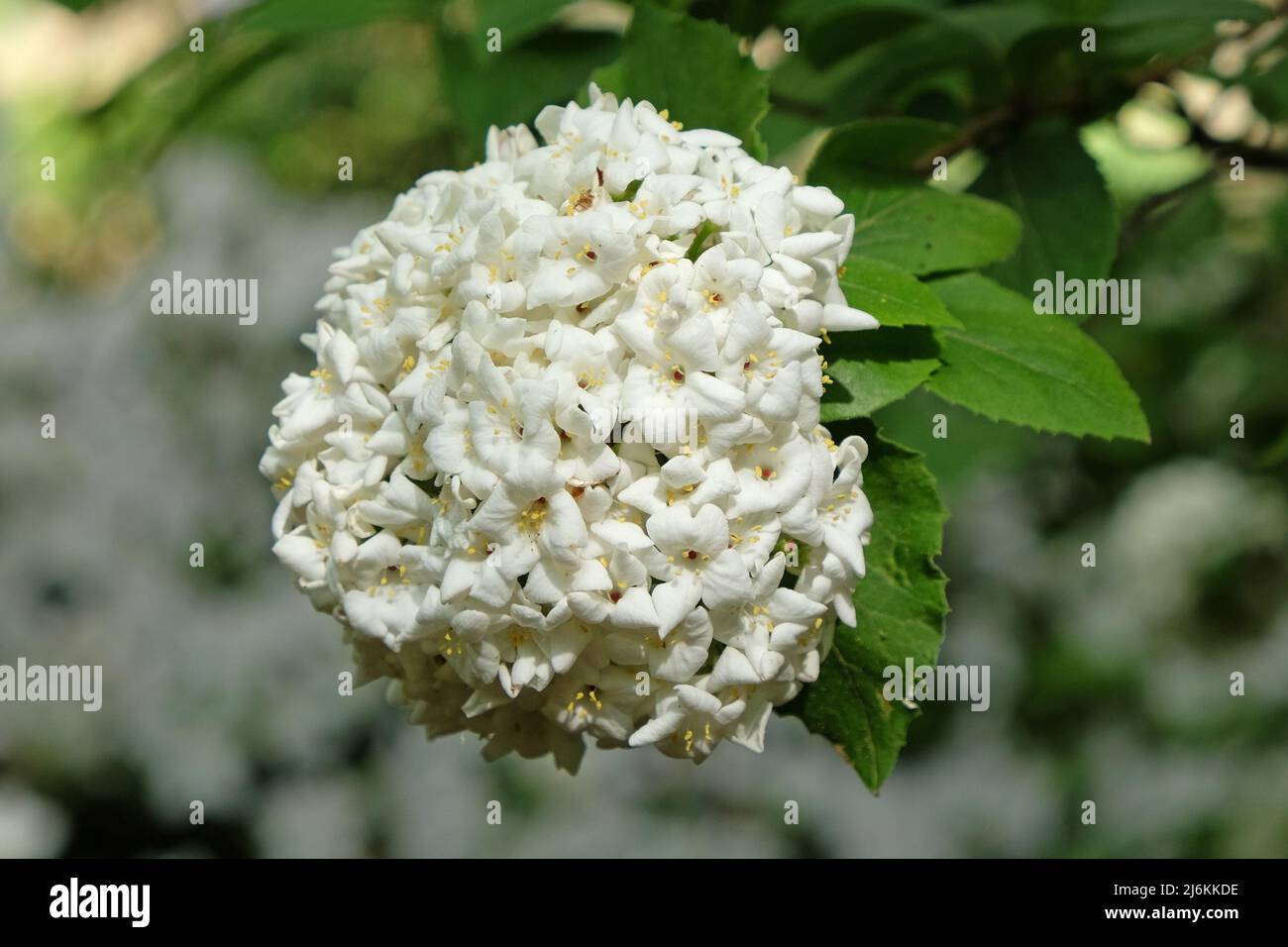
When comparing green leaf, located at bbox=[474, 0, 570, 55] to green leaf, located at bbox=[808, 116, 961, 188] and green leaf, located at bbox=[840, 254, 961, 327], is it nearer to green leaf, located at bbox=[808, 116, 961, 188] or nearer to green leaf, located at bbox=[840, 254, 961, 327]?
green leaf, located at bbox=[808, 116, 961, 188]

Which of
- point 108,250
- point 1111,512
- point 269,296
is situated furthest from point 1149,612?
point 108,250

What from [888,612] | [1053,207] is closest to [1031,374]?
[888,612]

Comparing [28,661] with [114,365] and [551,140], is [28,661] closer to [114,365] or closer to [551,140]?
[114,365]

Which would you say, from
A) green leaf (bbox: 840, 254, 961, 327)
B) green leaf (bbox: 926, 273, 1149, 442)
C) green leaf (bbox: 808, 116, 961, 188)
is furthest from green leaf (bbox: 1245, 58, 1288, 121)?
green leaf (bbox: 840, 254, 961, 327)

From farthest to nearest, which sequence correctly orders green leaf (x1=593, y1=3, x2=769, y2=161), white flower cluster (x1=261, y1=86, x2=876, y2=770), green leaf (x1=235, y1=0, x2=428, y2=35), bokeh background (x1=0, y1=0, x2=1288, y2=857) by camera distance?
1. bokeh background (x1=0, y1=0, x2=1288, y2=857)
2. green leaf (x1=235, y1=0, x2=428, y2=35)
3. green leaf (x1=593, y1=3, x2=769, y2=161)
4. white flower cluster (x1=261, y1=86, x2=876, y2=770)

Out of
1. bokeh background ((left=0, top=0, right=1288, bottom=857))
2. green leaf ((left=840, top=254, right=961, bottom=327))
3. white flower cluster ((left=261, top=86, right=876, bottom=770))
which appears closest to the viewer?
white flower cluster ((left=261, top=86, right=876, bottom=770))

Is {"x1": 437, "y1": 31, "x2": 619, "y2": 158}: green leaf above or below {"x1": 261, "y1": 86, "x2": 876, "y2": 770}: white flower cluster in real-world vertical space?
above

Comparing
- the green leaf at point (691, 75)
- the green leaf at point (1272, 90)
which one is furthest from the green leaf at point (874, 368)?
the green leaf at point (1272, 90)

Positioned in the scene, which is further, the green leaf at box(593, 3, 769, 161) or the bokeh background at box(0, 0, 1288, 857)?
the bokeh background at box(0, 0, 1288, 857)
